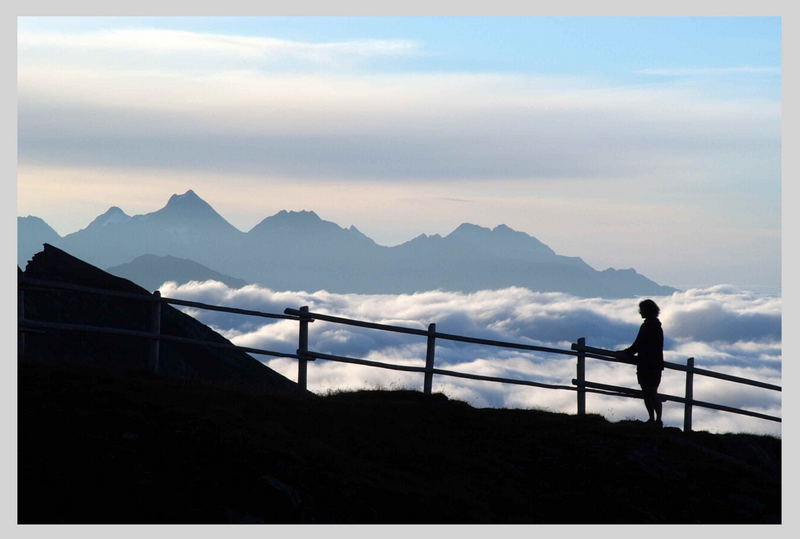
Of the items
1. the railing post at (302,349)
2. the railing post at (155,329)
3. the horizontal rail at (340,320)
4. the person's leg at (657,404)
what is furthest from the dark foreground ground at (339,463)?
the horizontal rail at (340,320)

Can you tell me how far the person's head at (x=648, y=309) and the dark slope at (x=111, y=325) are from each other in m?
49.0

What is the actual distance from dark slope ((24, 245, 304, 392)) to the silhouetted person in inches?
1913

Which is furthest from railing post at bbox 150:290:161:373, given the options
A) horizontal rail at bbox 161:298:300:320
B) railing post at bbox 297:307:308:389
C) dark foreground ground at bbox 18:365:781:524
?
railing post at bbox 297:307:308:389

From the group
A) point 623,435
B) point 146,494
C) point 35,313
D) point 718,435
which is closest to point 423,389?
point 623,435

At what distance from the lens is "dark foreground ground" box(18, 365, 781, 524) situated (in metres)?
12.1

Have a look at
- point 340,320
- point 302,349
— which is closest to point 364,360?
point 340,320

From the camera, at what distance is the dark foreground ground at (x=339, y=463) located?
12.1 meters

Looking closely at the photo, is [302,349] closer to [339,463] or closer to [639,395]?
[339,463]

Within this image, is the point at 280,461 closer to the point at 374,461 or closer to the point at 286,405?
the point at 374,461

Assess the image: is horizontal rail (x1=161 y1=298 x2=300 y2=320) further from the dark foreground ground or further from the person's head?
the person's head

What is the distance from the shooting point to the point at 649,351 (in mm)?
18719

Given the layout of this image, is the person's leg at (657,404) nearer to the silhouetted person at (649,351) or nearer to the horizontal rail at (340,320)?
the silhouetted person at (649,351)

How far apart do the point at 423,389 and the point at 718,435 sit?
5.46 m

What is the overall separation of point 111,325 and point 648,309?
61526 mm
